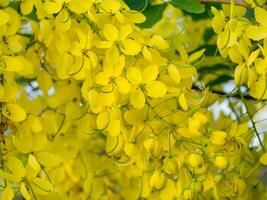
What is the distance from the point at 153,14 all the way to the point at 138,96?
12 centimetres

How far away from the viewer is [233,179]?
2.06 feet

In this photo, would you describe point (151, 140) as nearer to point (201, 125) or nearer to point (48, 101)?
point (201, 125)

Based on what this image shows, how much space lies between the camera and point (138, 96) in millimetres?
594

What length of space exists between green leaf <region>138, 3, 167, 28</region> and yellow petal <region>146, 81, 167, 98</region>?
0.34 ft

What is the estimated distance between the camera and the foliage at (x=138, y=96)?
0.58 meters

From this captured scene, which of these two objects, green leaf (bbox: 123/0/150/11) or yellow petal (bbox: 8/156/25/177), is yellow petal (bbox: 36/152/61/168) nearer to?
yellow petal (bbox: 8/156/25/177)

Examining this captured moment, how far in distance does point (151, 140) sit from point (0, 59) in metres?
0.14

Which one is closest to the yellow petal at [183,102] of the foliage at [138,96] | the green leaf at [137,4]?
the foliage at [138,96]

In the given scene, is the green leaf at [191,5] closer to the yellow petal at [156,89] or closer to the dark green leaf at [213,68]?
the yellow petal at [156,89]

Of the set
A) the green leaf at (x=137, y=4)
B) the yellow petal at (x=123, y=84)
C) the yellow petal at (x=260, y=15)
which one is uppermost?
the yellow petal at (x=260, y=15)

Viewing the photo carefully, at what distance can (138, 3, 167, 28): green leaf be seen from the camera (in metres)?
0.68

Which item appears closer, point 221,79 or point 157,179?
point 157,179

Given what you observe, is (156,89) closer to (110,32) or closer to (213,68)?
(110,32)

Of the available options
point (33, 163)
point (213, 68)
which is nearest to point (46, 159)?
point (33, 163)
